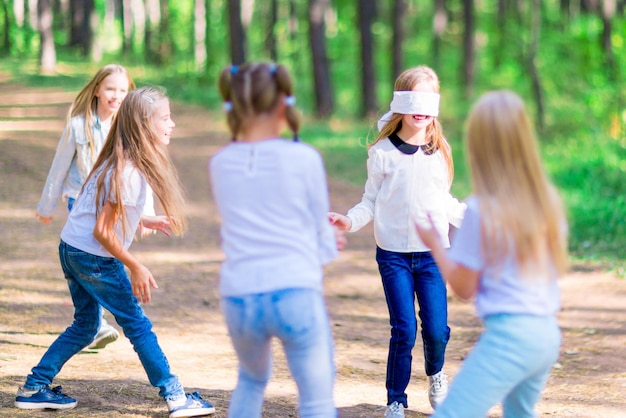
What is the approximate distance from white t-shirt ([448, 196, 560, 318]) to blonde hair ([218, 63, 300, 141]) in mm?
767

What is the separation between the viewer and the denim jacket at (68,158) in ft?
17.7

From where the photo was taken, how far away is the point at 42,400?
189 inches

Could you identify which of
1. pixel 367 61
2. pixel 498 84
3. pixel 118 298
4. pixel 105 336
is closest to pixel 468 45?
pixel 498 84

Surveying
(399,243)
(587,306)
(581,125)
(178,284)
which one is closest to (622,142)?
(581,125)

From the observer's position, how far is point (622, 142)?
52.3 ft

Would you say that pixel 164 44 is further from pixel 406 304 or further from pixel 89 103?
pixel 406 304

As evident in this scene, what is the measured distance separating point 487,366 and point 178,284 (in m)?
5.93

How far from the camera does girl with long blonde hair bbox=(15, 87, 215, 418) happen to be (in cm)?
434

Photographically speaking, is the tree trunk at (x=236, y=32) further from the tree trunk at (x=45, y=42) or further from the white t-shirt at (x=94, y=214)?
the white t-shirt at (x=94, y=214)

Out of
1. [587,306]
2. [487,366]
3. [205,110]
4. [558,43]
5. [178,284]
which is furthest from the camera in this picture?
[558,43]

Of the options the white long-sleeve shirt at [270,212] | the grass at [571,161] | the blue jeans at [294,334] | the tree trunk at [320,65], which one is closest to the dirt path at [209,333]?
the grass at [571,161]

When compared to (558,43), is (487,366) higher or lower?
lower

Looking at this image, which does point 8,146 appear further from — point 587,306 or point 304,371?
point 304,371

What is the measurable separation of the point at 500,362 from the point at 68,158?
3473mm
